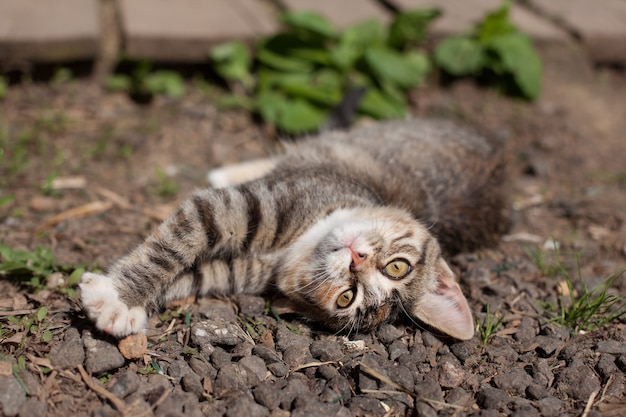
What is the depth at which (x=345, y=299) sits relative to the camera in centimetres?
318

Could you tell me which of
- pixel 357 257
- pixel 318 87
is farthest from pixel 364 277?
pixel 318 87

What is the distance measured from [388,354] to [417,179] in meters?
1.35

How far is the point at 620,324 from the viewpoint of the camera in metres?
3.15

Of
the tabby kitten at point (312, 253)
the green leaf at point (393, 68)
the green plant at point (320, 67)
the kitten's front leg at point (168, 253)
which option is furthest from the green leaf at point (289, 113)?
the kitten's front leg at point (168, 253)

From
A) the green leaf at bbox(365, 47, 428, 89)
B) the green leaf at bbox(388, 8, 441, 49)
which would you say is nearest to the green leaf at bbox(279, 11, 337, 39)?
the green leaf at bbox(365, 47, 428, 89)

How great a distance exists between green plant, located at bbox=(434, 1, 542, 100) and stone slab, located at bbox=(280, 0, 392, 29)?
718mm

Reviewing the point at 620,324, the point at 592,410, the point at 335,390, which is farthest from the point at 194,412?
the point at 620,324

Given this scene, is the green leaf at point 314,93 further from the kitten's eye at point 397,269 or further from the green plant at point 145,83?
the kitten's eye at point 397,269

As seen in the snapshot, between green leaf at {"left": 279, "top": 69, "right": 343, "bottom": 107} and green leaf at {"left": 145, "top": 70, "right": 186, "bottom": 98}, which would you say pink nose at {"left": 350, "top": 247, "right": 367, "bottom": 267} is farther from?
green leaf at {"left": 145, "top": 70, "right": 186, "bottom": 98}

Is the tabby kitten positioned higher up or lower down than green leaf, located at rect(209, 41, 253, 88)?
lower down

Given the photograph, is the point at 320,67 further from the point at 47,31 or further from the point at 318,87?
the point at 47,31

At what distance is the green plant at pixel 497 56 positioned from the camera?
5.20 m

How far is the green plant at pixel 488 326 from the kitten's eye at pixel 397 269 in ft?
1.48

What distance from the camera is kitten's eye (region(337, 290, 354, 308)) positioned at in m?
3.16
